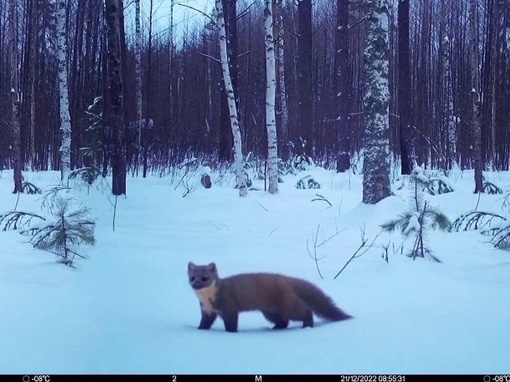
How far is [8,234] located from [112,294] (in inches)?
115

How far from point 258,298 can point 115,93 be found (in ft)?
26.6

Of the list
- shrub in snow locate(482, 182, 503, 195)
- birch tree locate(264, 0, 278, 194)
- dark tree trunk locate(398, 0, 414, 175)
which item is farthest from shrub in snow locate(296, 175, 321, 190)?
shrub in snow locate(482, 182, 503, 195)

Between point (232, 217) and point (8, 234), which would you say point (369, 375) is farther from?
point (232, 217)

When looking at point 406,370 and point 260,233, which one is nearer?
point 406,370

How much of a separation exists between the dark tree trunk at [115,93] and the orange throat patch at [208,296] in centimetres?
792

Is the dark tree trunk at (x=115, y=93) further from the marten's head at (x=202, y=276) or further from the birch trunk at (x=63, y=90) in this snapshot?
the marten's head at (x=202, y=276)

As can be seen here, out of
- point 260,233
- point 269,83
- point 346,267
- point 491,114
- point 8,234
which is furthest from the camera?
point 491,114

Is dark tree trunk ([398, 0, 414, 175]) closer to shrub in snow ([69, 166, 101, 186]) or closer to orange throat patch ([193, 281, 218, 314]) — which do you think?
shrub in snow ([69, 166, 101, 186])

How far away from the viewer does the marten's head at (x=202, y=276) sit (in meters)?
3.79

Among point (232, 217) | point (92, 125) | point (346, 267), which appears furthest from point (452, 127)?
point (346, 267)

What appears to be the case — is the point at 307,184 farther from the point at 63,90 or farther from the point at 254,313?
the point at 254,313

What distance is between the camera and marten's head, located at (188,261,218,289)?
379 centimetres

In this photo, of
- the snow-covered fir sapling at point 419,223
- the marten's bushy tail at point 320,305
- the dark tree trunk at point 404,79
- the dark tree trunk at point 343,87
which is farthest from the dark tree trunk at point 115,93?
the dark tree trunk at point 343,87

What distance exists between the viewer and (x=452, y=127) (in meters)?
20.2
